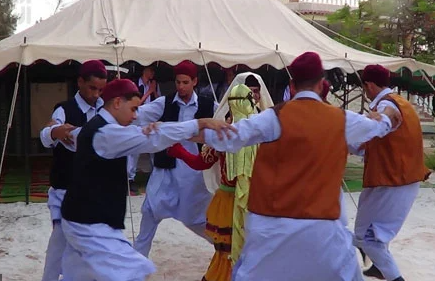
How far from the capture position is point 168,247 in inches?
261

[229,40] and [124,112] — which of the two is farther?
[229,40]

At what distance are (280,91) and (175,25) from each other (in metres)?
2.98

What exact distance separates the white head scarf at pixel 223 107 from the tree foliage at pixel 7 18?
31.4m

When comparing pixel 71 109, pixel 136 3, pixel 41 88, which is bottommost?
pixel 41 88

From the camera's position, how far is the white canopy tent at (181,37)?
8.66 meters

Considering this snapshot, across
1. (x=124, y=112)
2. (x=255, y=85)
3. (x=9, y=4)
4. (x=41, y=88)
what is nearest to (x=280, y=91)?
(x=41, y=88)

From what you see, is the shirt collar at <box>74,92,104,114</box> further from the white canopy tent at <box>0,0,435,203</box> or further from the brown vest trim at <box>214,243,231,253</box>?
the white canopy tent at <box>0,0,435,203</box>

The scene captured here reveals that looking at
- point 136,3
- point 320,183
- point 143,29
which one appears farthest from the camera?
point 136,3

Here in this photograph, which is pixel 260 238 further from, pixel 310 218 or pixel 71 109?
pixel 71 109

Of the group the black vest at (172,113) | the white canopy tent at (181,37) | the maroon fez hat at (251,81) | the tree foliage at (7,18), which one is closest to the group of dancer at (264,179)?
the maroon fez hat at (251,81)

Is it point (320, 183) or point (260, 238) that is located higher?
point (320, 183)

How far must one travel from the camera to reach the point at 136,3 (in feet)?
35.4

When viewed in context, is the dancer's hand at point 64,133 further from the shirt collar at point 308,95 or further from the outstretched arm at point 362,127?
the outstretched arm at point 362,127

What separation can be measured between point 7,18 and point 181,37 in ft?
95.8
